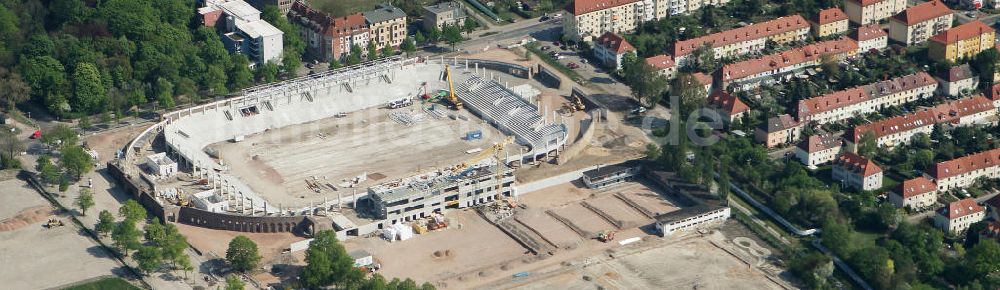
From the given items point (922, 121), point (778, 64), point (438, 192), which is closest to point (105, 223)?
point (438, 192)

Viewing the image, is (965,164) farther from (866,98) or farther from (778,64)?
(778,64)

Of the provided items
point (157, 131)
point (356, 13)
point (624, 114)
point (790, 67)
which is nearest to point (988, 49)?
point (790, 67)

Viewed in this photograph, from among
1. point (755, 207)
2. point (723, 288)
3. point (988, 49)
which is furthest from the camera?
point (988, 49)

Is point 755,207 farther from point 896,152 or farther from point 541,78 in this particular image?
point 541,78

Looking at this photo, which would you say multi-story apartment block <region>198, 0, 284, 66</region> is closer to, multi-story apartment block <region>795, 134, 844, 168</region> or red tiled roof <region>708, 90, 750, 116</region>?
red tiled roof <region>708, 90, 750, 116</region>

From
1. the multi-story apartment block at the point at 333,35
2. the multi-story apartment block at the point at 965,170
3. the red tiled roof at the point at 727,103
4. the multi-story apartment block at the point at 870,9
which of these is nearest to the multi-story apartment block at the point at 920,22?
the multi-story apartment block at the point at 870,9

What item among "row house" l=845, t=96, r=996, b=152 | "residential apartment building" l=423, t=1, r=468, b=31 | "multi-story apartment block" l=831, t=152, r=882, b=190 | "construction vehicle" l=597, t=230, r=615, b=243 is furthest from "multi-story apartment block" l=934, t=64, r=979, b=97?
"residential apartment building" l=423, t=1, r=468, b=31
